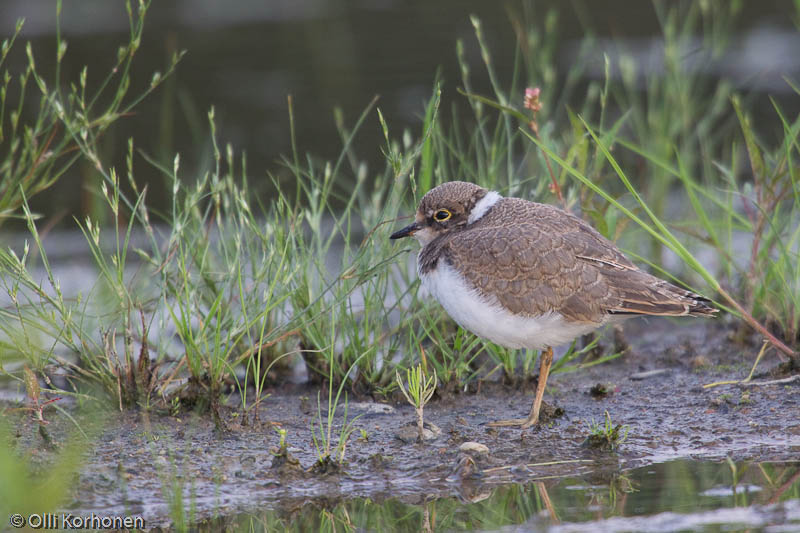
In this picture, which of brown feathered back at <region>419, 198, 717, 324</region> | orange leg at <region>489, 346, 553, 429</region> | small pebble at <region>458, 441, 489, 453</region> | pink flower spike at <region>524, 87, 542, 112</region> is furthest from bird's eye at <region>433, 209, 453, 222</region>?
small pebble at <region>458, 441, 489, 453</region>

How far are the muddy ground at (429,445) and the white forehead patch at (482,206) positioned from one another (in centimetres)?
96

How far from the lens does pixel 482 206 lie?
5.75m

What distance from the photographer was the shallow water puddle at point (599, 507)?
4008 millimetres

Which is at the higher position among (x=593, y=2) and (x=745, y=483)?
(x=593, y=2)

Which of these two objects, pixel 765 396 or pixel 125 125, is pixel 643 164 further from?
pixel 125 125

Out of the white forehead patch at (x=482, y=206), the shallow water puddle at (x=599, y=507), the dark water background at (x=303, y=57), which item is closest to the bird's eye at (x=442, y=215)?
the white forehead patch at (x=482, y=206)

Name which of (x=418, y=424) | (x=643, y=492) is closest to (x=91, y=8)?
(x=418, y=424)

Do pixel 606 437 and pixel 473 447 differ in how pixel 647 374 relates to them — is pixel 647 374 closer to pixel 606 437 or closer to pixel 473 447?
pixel 606 437

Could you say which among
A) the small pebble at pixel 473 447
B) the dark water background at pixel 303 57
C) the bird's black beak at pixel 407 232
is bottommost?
the small pebble at pixel 473 447

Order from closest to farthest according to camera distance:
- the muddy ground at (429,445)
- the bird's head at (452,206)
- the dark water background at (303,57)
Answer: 1. the muddy ground at (429,445)
2. the bird's head at (452,206)
3. the dark water background at (303,57)

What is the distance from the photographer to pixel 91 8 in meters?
14.7

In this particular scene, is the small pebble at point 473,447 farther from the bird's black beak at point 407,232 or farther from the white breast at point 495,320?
the bird's black beak at point 407,232

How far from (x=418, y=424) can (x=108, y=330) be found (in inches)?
65.8

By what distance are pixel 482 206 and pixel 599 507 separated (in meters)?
2.04
